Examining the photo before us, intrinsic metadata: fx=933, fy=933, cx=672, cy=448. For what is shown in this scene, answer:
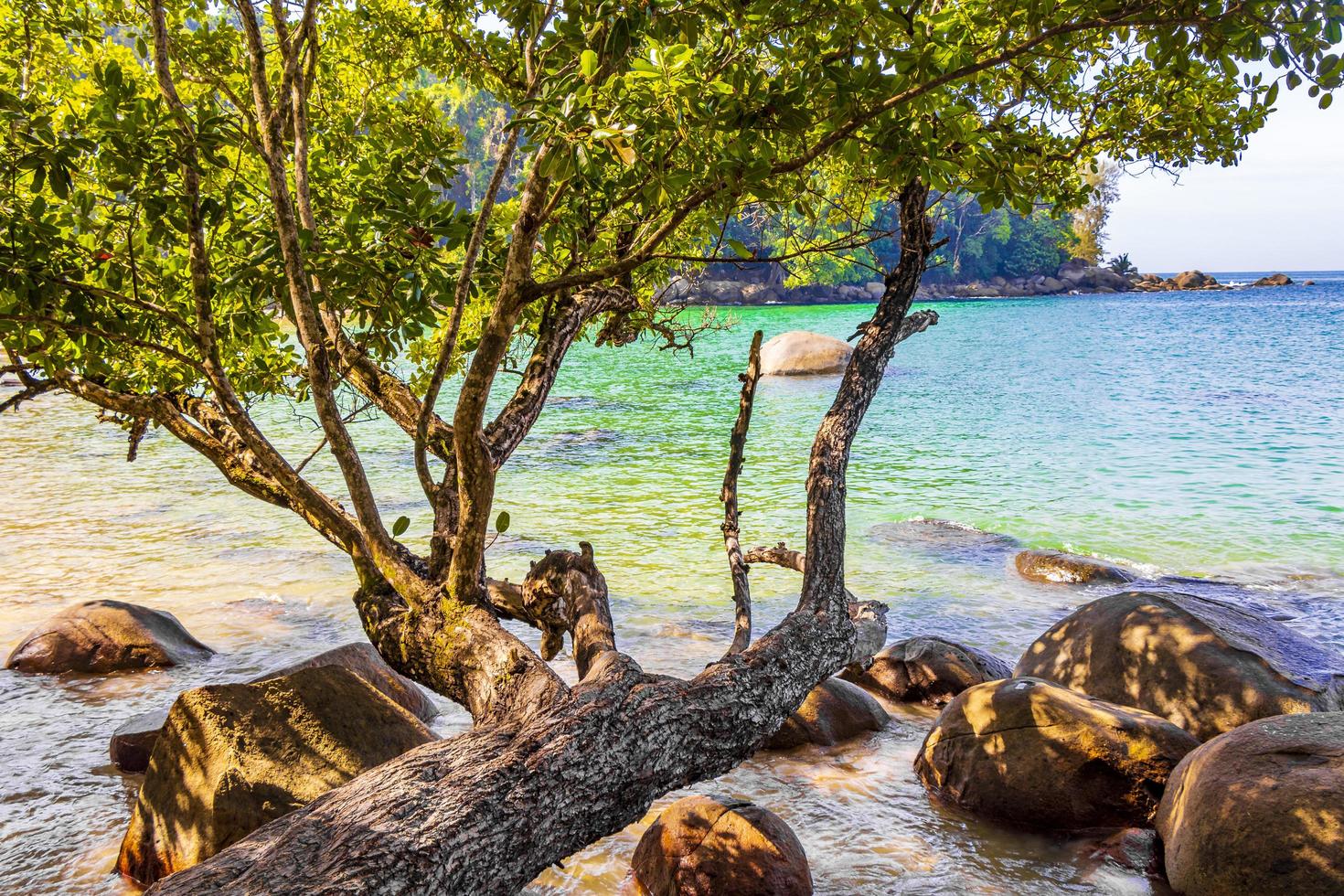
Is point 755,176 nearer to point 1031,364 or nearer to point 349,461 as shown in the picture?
point 349,461

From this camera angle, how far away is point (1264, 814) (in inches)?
150

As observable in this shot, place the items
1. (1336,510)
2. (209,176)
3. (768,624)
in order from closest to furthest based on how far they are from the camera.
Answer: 1. (209,176)
2. (768,624)
3. (1336,510)

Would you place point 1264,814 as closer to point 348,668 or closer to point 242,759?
point 242,759

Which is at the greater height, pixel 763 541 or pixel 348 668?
pixel 348 668

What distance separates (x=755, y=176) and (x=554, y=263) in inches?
87.0

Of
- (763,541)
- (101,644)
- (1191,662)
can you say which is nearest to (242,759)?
(101,644)

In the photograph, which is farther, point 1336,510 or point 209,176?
point 1336,510

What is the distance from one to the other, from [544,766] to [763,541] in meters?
8.96

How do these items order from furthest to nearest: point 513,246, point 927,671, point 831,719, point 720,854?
point 927,671, point 831,719, point 720,854, point 513,246

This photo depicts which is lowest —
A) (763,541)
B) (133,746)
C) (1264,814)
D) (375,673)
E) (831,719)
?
(763,541)

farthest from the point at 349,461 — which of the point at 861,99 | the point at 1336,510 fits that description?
the point at 1336,510

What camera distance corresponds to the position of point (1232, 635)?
588cm

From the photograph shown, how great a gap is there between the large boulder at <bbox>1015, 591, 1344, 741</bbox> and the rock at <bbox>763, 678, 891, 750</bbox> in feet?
4.20

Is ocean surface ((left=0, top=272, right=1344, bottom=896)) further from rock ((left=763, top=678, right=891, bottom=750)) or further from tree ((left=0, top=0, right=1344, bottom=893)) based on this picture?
tree ((left=0, top=0, right=1344, bottom=893))
